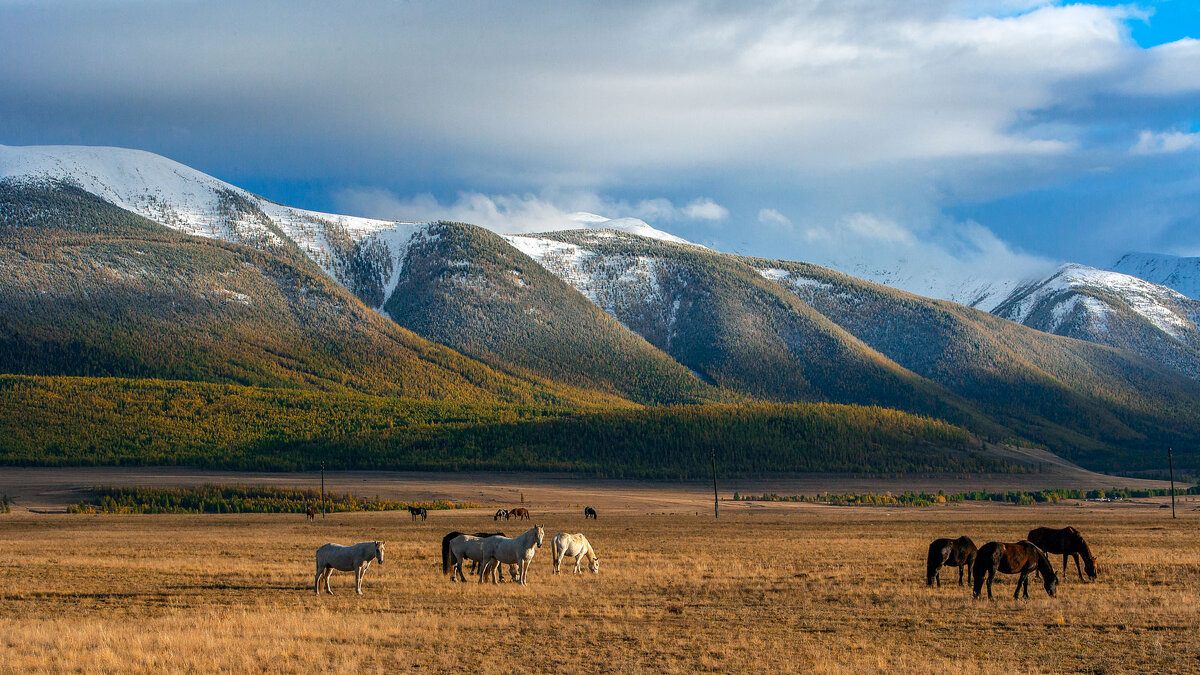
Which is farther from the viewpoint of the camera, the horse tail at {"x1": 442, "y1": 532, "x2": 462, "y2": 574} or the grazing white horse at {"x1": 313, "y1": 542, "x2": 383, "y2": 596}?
the horse tail at {"x1": 442, "y1": 532, "x2": 462, "y2": 574}

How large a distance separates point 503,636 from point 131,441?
169 m

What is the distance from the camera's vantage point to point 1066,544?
37438mm

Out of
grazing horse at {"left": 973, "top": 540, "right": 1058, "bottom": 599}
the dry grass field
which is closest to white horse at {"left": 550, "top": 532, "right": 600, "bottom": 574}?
the dry grass field

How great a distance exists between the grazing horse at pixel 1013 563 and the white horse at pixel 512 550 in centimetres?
1392

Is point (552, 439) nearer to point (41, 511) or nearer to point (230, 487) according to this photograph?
point (230, 487)

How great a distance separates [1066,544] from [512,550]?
18.9 meters

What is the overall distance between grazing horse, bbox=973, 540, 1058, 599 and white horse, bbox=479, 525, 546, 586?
45.7ft

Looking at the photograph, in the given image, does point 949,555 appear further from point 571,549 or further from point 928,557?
→ point 571,549

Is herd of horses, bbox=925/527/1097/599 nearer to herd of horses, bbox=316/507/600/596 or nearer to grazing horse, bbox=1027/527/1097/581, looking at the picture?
grazing horse, bbox=1027/527/1097/581

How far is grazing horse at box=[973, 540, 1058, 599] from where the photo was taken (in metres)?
31.3

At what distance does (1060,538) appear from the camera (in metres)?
37.8

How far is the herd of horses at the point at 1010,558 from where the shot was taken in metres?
31.5

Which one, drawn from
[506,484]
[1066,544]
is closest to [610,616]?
[1066,544]

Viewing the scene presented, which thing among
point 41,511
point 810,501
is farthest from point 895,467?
point 41,511
